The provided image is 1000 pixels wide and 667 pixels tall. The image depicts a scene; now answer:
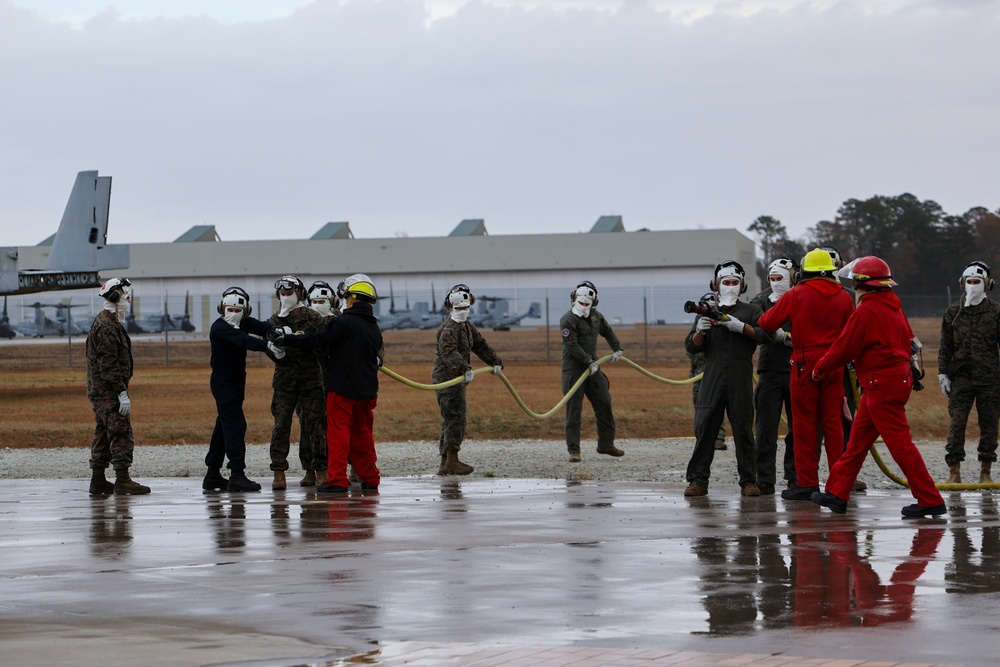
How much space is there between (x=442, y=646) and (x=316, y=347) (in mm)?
8052

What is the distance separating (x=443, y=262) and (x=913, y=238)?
3558 cm

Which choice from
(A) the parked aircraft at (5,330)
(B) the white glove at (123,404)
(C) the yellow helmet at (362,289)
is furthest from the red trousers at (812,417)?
(A) the parked aircraft at (5,330)

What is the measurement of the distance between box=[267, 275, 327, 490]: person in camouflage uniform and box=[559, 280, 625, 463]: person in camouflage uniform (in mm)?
4222

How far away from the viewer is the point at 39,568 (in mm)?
8430

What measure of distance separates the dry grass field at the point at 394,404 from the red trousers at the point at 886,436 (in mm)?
11516

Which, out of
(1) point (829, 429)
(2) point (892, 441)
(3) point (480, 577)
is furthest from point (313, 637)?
(1) point (829, 429)

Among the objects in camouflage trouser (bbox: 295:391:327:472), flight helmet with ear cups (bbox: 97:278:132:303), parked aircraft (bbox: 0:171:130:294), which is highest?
parked aircraft (bbox: 0:171:130:294)

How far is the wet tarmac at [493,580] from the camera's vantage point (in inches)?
239

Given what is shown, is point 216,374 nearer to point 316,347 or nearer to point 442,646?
point 316,347

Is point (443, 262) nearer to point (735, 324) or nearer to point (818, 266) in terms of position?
point (735, 324)

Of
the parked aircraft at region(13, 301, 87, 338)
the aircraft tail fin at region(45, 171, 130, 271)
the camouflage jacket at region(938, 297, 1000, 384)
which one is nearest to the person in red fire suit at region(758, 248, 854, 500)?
the camouflage jacket at region(938, 297, 1000, 384)

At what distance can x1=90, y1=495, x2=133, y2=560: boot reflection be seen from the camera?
927cm

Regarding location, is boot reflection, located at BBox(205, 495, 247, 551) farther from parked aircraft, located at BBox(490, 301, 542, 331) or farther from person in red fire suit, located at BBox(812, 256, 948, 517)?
parked aircraft, located at BBox(490, 301, 542, 331)

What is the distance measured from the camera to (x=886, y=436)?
1091 centimetres
